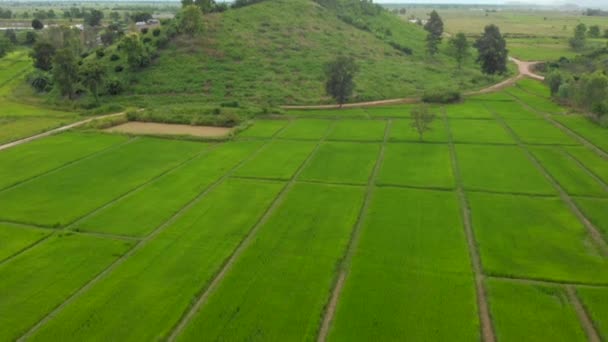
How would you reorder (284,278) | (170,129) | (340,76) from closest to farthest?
(284,278) < (170,129) < (340,76)

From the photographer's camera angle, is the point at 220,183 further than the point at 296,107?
No

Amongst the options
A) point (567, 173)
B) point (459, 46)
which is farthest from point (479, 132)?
point (459, 46)

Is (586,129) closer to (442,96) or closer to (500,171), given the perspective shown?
(500,171)

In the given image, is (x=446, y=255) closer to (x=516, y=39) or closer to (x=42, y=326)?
(x=42, y=326)

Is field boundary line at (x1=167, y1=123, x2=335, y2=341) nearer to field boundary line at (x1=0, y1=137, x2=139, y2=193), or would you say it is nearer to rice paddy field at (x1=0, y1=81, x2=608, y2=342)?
rice paddy field at (x1=0, y1=81, x2=608, y2=342)

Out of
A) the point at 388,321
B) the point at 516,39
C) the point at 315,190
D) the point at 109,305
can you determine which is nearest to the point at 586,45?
the point at 516,39

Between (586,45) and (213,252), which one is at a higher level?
(586,45)

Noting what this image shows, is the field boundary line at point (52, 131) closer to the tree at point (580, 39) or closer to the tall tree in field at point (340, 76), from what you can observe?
the tall tree in field at point (340, 76)
